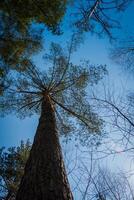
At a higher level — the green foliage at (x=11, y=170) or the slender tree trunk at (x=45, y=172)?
the green foliage at (x=11, y=170)

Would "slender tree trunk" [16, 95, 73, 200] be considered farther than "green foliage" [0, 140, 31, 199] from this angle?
No

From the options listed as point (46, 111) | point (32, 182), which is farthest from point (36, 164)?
point (46, 111)

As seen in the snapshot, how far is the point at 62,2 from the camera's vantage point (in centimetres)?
867

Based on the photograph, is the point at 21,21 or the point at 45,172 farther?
the point at 21,21

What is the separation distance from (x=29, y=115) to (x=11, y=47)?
4932 millimetres

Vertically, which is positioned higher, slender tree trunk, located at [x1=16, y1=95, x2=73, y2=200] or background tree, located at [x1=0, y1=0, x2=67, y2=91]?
background tree, located at [x1=0, y1=0, x2=67, y2=91]

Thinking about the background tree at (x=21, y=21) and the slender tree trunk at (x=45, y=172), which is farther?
the background tree at (x=21, y=21)

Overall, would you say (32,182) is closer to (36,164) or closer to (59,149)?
(36,164)

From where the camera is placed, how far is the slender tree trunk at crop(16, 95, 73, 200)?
17.7 feet

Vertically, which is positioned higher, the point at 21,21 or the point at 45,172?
the point at 21,21

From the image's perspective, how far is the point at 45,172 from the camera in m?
5.96

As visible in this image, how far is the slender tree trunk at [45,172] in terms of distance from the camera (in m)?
5.39

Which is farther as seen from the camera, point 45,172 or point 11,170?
point 11,170

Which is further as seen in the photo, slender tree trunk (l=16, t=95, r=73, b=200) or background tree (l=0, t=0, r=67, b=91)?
background tree (l=0, t=0, r=67, b=91)
